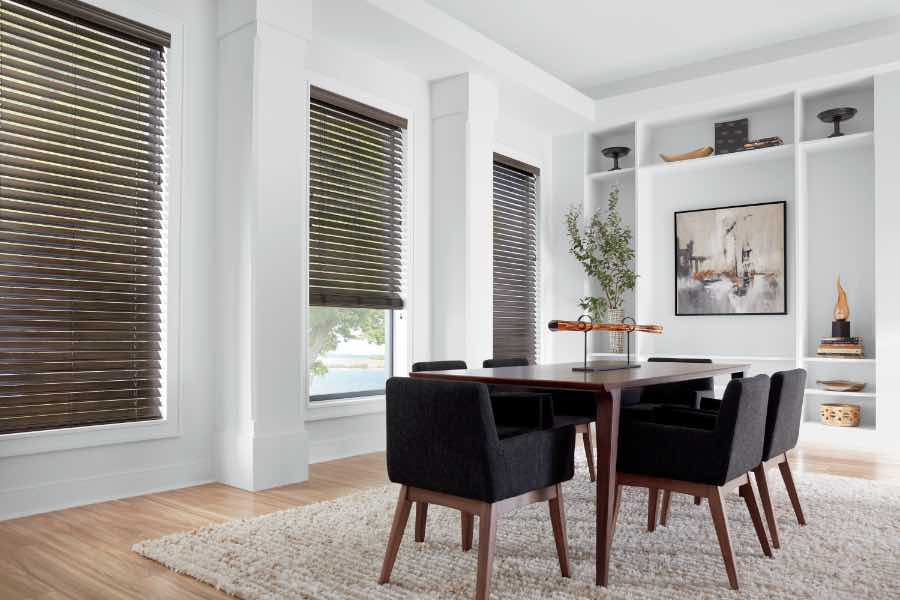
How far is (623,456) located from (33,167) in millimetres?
2912

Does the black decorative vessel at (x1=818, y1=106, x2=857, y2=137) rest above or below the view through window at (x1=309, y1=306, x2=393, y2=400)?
above

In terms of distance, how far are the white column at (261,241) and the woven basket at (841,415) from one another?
3926 millimetres

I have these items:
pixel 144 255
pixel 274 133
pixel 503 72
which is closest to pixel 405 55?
pixel 503 72

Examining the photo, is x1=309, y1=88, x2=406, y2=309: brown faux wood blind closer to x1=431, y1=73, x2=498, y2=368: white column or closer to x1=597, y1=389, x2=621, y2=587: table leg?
x1=431, y1=73, x2=498, y2=368: white column

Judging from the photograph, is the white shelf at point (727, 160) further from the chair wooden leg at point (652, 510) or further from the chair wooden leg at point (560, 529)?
the chair wooden leg at point (560, 529)

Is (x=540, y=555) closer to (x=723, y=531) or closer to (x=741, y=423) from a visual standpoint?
(x=723, y=531)

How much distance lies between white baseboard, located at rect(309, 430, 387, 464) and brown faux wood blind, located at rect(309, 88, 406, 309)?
35.2 inches

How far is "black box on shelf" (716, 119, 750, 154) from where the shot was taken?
232 inches

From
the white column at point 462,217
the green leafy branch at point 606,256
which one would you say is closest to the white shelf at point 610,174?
the green leafy branch at point 606,256

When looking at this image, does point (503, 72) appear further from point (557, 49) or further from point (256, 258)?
point (256, 258)

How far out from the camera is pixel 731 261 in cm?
606

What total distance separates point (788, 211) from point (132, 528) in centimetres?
527

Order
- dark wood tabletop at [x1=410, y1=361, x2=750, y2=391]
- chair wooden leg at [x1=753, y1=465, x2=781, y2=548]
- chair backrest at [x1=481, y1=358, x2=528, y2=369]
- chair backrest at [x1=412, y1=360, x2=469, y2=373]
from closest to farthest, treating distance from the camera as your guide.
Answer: dark wood tabletop at [x1=410, y1=361, x2=750, y2=391] < chair wooden leg at [x1=753, y1=465, x2=781, y2=548] < chair backrest at [x1=412, y1=360, x2=469, y2=373] < chair backrest at [x1=481, y1=358, x2=528, y2=369]

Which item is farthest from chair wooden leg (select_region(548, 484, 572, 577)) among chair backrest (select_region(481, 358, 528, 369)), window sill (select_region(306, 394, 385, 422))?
window sill (select_region(306, 394, 385, 422))
